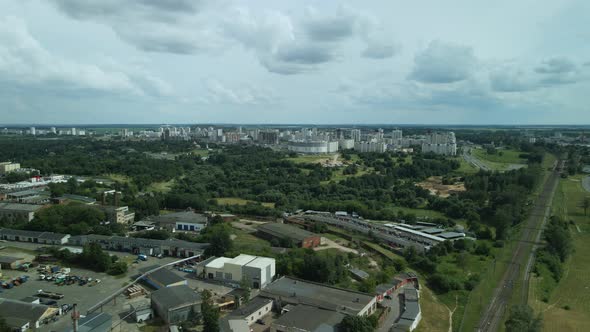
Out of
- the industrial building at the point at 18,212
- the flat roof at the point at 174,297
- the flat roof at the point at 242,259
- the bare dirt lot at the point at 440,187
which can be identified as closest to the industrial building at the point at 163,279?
the flat roof at the point at 174,297

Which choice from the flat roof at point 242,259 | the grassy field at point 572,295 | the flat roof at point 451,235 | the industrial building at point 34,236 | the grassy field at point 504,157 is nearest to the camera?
the grassy field at point 572,295

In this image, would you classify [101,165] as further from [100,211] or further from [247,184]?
[100,211]

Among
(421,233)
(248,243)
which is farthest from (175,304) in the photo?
(421,233)

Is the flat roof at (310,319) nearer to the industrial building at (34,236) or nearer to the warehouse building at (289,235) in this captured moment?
the warehouse building at (289,235)

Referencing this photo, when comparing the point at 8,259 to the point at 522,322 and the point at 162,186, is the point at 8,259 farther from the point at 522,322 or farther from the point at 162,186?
the point at 162,186

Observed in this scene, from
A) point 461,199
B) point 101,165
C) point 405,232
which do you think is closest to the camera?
point 405,232

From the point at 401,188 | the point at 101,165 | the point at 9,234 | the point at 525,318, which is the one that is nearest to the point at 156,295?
the point at 525,318

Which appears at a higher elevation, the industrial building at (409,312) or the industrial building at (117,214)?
the industrial building at (117,214)

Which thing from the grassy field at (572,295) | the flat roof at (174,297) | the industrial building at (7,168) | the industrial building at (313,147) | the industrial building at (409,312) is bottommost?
the grassy field at (572,295)
